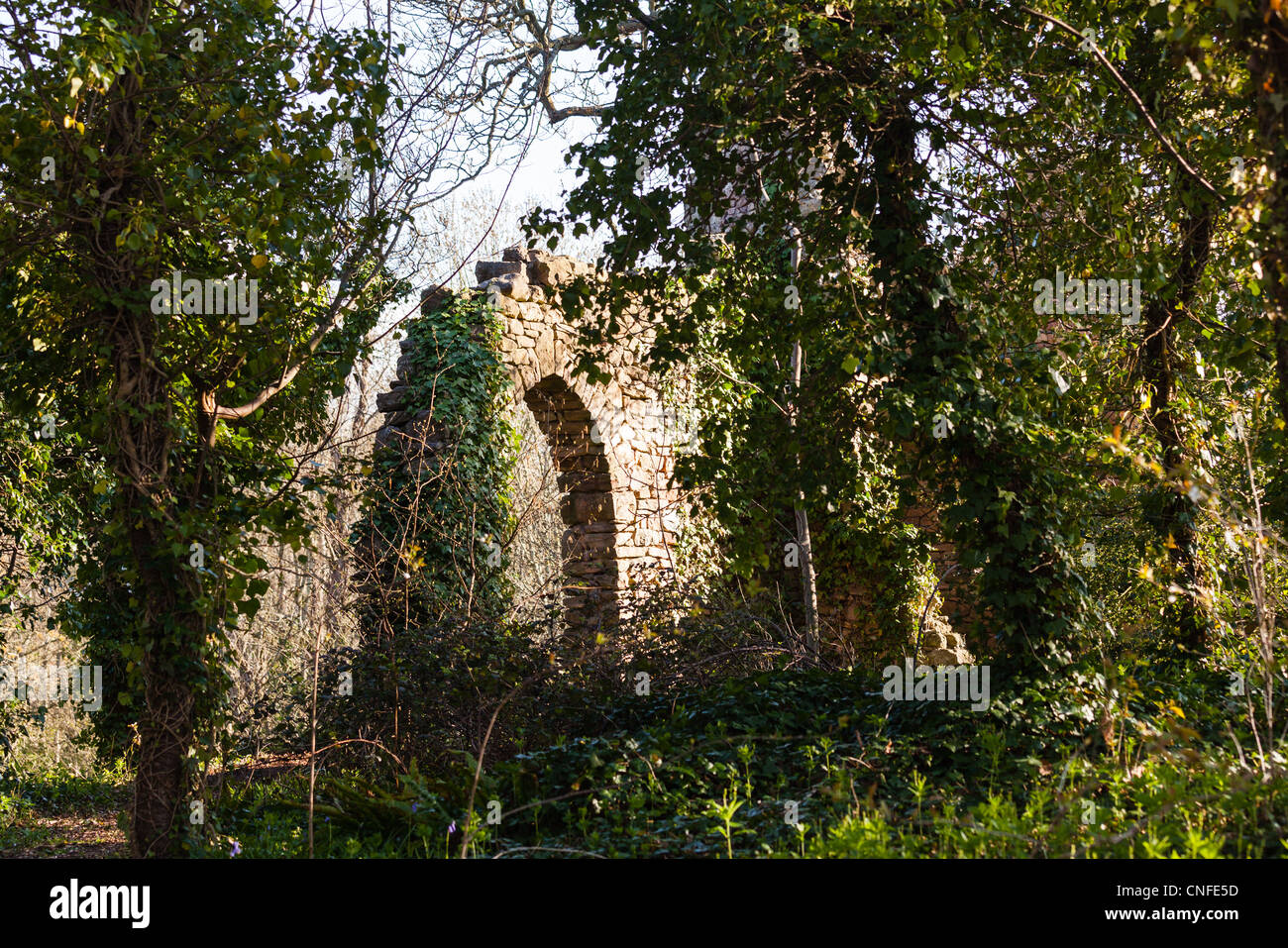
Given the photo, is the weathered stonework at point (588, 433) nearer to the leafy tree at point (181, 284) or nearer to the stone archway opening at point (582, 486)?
the stone archway opening at point (582, 486)

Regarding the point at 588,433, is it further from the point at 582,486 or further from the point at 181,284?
the point at 181,284

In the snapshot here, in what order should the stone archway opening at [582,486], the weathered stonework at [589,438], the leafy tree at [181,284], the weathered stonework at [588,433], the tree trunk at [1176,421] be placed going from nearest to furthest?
the leafy tree at [181,284] < the tree trunk at [1176,421] < the weathered stonework at [588,433] < the weathered stonework at [589,438] < the stone archway opening at [582,486]

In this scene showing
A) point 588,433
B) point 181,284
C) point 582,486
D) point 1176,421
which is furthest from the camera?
point 582,486

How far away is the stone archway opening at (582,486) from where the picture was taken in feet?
28.6

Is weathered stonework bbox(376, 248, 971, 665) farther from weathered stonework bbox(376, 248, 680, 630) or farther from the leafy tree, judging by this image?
the leafy tree

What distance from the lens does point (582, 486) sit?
29.2ft

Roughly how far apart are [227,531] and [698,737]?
228cm

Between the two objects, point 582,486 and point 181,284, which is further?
point 582,486

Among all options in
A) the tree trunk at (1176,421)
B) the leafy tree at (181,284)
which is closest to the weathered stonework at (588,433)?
the tree trunk at (1176,421)

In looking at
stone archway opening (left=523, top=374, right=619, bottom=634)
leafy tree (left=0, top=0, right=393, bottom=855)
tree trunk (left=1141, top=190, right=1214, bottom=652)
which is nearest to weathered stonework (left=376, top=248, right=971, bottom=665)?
stone archway opening (left=523, top=374, right=619, bottom=634)

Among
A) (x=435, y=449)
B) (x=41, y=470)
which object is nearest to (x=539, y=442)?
(x=435, y=449)

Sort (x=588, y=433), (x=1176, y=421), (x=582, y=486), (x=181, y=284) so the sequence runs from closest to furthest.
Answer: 1. (x=181, y=284)
2. (x=1176, y=421)
3. (x=588, y=433)
4. (x=582, y=486)

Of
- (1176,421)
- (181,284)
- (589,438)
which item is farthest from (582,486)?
(181,284)

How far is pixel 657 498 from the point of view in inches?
363
